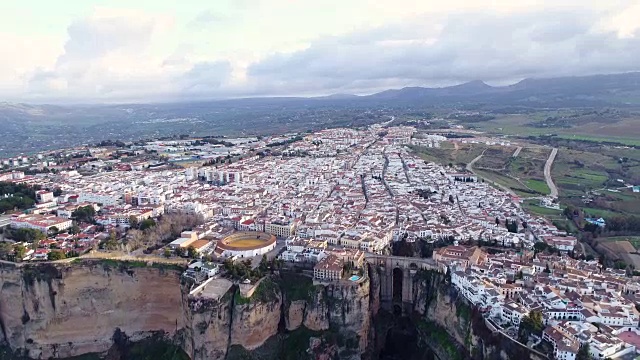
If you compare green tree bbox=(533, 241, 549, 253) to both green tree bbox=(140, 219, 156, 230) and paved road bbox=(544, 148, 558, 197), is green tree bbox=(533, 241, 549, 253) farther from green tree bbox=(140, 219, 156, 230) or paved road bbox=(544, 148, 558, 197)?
green tree bbox=(140, 219, 156, 230)

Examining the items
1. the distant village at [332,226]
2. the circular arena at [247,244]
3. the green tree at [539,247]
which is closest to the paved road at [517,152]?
the distant village at [332,226]

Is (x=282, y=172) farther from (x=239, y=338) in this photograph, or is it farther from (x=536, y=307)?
(x=536, y=307)

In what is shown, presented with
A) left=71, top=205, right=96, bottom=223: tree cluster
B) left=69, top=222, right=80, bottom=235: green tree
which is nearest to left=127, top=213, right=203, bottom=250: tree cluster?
left=69, top=222, right=80, bottom=235: green tree

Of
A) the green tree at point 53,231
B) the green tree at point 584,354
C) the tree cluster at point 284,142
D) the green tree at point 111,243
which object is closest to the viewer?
the green tree at point 584,354

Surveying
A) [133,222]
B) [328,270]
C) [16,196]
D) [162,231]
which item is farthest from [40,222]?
[328,270]

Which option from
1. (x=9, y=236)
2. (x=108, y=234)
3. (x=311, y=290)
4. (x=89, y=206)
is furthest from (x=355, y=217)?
(x=9, y=236)

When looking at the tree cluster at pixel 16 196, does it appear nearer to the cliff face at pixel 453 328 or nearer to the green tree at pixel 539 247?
the cliff face at pixel 453 328

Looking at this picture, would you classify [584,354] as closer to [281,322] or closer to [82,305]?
[281,322]
